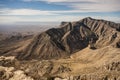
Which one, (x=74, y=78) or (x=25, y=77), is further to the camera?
(x=74, y=78)

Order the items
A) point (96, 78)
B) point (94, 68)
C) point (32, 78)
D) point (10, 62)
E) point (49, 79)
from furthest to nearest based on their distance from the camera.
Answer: point (94, 68), point (10, 62), point (96, 78), point (49, 79), point (32, 78)

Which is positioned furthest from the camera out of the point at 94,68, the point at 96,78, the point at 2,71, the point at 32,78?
the point at 94,68

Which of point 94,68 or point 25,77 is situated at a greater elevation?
point 25,77

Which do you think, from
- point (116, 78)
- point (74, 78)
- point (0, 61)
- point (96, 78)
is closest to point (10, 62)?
point (0, 61)

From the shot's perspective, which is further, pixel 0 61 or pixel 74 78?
pixel 0 61

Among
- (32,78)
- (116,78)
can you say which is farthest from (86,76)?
(32,78)

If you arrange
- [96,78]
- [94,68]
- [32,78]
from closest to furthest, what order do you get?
[32,78] < [96,78] < [94,68]

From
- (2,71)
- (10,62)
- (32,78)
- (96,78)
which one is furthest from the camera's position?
(10,62)

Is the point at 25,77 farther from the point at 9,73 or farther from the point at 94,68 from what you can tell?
the point at 94,68

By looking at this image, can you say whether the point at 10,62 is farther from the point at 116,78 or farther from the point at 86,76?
the point at 116,78
